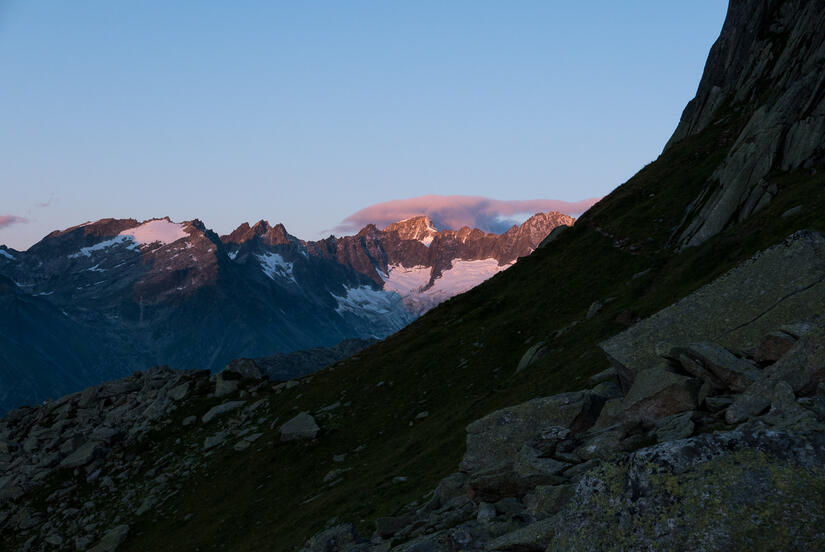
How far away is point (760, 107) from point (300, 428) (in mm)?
44198

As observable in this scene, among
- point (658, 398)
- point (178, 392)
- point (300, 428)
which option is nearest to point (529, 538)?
point (658, 398)

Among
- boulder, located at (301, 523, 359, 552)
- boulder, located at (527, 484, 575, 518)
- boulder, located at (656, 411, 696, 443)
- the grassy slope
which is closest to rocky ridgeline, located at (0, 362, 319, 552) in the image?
the grassy slope

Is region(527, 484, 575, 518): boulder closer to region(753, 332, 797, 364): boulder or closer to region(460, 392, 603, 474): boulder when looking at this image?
region(460, 392, 603, 474): boulder

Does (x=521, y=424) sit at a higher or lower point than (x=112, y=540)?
higher

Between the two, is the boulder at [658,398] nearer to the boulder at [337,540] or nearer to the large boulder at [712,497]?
the large boulder at [712,497]

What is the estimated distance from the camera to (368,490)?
31594 millimetres

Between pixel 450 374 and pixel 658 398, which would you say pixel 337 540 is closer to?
pixel 658 398

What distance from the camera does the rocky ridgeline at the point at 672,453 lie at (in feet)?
30.0

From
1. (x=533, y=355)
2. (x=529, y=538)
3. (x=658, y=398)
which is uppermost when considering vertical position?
(x=658, y=398)

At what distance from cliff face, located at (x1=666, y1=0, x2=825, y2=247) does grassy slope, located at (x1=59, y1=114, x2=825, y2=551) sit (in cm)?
250

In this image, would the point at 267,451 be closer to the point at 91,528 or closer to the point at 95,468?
the point at 91,528

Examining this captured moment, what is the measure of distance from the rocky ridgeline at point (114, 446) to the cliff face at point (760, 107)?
33009mm

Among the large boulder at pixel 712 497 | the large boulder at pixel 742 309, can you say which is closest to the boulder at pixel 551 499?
the large boulder at pixel 712 497

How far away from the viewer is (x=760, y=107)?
53625 mm
